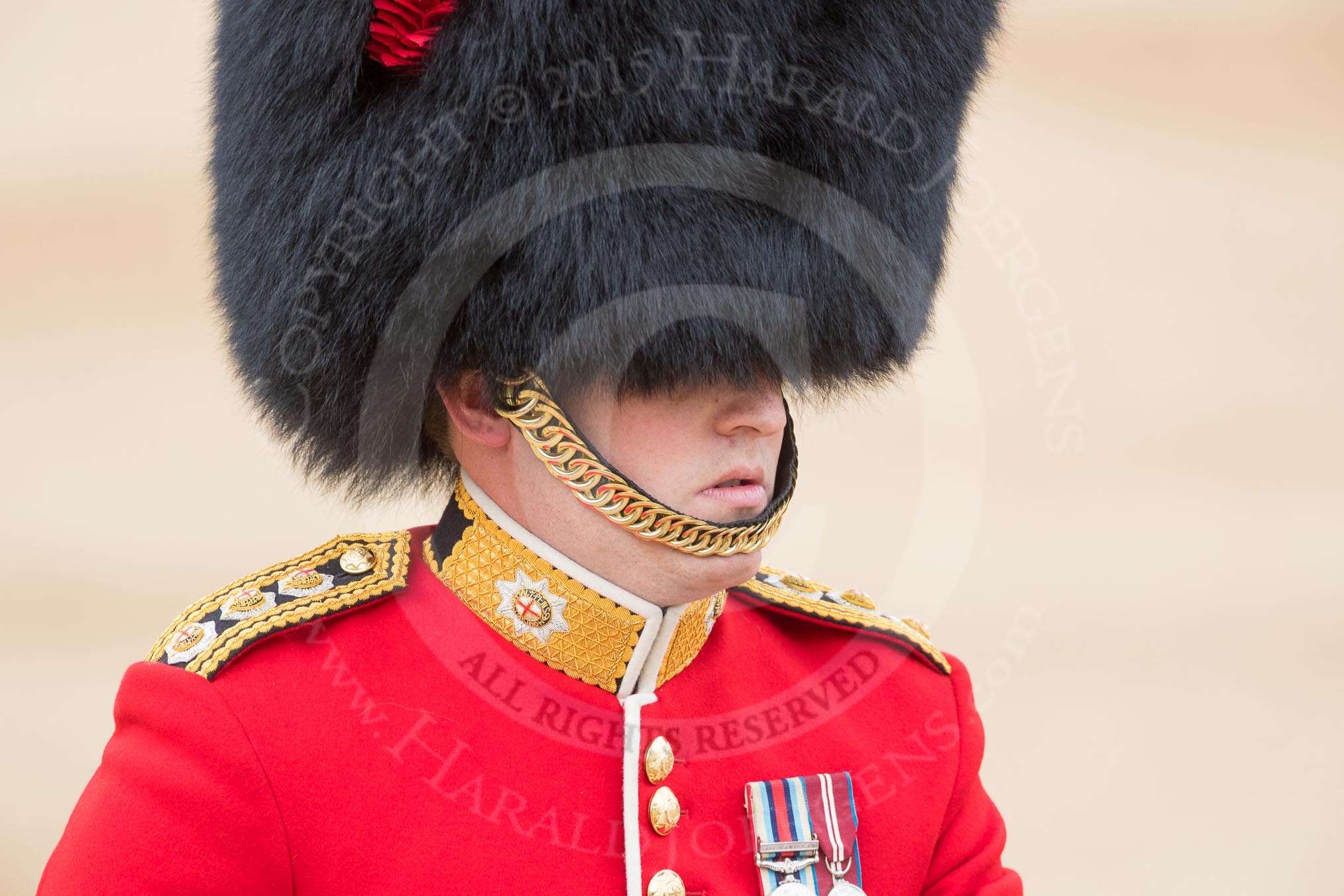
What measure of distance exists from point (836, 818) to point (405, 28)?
1040 millimetres

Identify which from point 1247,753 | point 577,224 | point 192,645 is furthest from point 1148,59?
point 192,645

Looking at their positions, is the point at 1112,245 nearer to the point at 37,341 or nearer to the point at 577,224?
→ the point at 577,224

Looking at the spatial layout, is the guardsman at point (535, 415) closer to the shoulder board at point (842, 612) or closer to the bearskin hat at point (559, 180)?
the bearskin hat at point (559, 180)

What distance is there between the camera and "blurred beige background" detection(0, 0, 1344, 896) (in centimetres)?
288

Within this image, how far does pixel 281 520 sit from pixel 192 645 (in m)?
1.48

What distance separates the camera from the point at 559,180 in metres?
1.43

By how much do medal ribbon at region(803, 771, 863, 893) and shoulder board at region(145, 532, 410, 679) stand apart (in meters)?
0.56

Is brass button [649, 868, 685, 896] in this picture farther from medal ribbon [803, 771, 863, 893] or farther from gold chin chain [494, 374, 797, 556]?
gold chin chain [494, 374, 797, 556]

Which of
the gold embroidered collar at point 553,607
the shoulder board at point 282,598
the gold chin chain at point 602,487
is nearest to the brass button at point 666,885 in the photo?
the gold embroidered collar at point 553,607

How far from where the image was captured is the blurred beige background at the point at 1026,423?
113 inches

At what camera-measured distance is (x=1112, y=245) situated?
3041 mm

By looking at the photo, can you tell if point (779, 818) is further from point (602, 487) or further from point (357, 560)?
point (357, 560)

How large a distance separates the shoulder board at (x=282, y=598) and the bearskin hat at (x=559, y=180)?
194 millimetres

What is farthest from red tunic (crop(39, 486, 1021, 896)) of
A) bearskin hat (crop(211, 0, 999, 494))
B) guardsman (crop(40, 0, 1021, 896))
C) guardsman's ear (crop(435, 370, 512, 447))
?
bearskin hat (crop(211, 0, 999, 494))
